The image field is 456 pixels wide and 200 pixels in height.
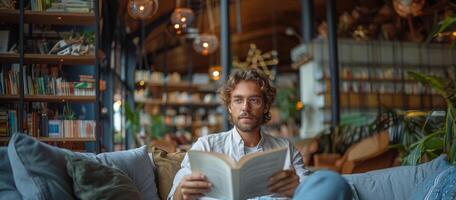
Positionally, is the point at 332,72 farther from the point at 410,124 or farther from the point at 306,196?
the point at 306,196

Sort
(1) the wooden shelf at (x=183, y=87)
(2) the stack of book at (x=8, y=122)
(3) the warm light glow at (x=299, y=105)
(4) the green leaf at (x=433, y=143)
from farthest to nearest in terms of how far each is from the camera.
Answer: (1) the wooden shelf at (x=183, y=87)
(3) the warm light glow at (x=299, y=105)
(4) the green leaf at (x=433, y=143)
(2) the stack of book at (x=8, y=122)

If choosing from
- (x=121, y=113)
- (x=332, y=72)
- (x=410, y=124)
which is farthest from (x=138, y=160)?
(x=332, y=72)

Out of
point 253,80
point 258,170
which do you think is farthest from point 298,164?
point 258,170

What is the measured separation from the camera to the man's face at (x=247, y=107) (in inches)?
98.3

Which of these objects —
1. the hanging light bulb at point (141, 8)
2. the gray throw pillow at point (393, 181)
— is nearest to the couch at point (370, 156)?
the gray throw pillow at point (393, 181)

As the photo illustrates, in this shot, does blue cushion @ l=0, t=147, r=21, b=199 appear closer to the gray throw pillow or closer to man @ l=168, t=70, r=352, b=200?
man @ l=168, t=70, r=352, b=200

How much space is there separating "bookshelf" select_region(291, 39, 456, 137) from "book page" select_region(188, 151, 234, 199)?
756cm

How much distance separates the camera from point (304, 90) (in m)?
10.1

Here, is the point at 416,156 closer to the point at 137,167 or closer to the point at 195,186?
the point at 137,167

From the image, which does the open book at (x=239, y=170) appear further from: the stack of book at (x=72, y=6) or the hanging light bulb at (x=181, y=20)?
the hanging light bulb at (x=181, y=20)

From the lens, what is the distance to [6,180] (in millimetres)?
2250

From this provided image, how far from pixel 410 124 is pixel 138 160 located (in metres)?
2.93

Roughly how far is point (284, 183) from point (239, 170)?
235 millimetres

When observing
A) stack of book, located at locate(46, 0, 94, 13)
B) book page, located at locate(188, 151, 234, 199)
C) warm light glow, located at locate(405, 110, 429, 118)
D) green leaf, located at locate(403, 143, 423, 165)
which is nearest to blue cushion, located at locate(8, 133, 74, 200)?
book page, located at locate(188, 151, 234, 199)
